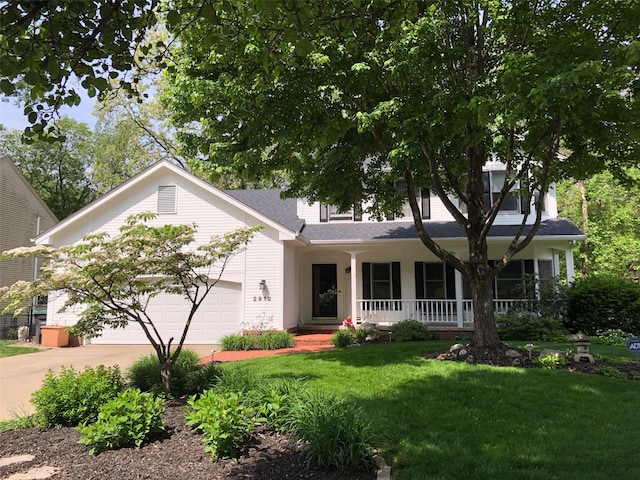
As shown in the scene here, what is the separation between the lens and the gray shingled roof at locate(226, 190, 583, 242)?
15.8 metres

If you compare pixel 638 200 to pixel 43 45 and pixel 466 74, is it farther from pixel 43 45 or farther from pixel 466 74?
pixel 43 45

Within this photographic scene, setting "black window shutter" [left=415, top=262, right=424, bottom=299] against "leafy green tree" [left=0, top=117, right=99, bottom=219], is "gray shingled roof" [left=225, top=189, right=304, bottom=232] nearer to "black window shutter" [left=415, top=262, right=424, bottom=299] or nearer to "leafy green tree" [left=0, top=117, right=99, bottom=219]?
"black window shutter" [left=415, top=262, right=424, bottom=299]

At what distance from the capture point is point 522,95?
22.2ft

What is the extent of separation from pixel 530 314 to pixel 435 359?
21.0 ft

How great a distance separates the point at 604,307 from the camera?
1442cm

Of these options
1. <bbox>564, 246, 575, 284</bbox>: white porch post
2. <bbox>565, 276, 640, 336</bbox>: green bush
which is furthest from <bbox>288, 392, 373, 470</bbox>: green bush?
<bbox>564, 246, 575, 284</bbox>: white porch post

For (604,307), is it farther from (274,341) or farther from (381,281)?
(274,341)

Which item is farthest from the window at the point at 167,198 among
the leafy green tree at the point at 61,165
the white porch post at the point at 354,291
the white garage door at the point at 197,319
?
the leafy green tree at the point at 61,165

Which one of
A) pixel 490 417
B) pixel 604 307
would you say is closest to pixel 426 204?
pixel 604 307

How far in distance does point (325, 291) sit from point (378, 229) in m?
3.55

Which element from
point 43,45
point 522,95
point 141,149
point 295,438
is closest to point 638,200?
point 522,95

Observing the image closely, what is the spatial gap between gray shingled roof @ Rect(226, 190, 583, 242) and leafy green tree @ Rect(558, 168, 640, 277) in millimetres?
8026

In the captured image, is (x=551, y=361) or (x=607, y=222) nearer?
(x=551, y=361)

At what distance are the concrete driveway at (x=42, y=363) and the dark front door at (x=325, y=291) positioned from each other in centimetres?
503
